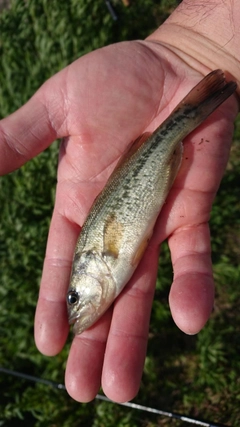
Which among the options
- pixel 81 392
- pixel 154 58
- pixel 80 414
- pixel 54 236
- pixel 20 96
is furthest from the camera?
pixel 20 96

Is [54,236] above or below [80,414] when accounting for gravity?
above

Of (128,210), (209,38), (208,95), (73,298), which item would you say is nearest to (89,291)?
(73,298)

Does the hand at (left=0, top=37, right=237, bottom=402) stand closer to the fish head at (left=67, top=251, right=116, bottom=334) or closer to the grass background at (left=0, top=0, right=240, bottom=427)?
the fish head at (left=67, top=251, right=116, bottom=334)

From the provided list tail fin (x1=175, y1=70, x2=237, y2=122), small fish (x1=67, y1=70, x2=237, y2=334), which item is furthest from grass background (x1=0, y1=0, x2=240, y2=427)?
tail fin (x1=175, y1=70, x2=237, y2=122)

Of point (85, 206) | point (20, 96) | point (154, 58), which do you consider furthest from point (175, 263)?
point (20, 96)

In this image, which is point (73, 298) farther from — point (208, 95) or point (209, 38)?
point (209, 38)

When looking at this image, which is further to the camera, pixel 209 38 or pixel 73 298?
pixel 209 38

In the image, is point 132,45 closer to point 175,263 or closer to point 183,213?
point 183,213
